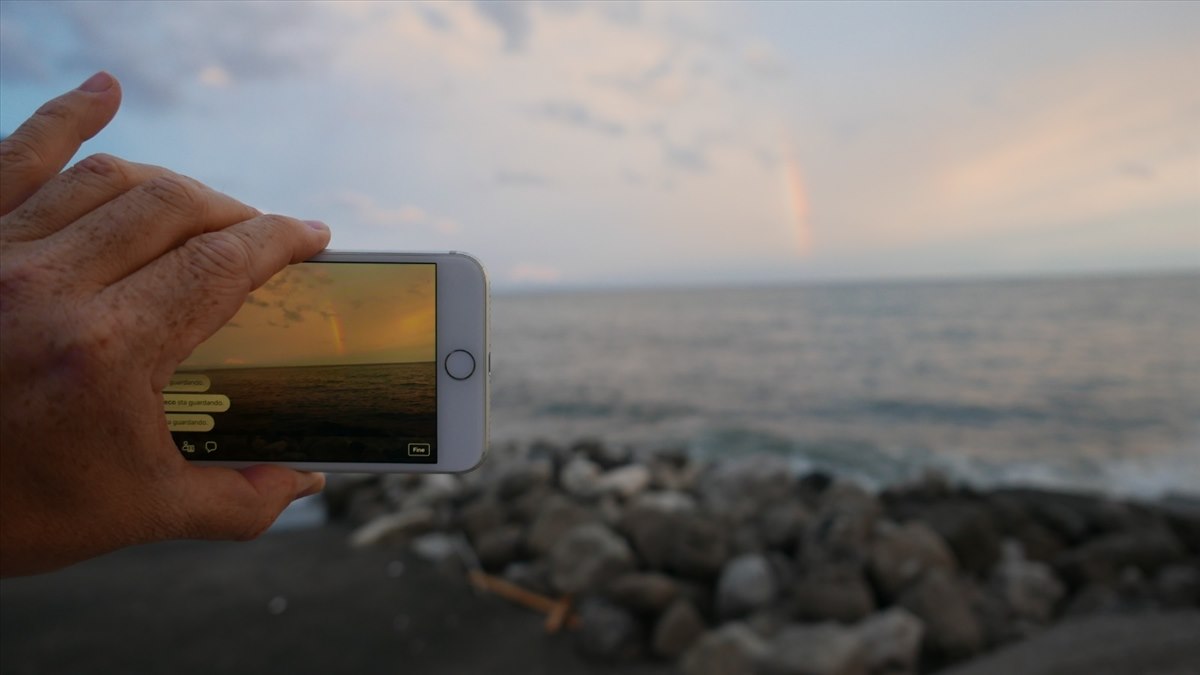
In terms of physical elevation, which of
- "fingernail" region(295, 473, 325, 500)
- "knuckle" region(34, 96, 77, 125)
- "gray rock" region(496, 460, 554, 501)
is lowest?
"gray rock" region(496, 460, 554, 501)

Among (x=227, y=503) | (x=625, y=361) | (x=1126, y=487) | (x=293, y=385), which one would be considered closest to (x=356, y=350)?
(x=293, y=385)

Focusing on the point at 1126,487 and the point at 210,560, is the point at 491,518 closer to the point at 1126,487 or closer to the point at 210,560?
the point at 210,560

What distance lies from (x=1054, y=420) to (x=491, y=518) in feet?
34.8

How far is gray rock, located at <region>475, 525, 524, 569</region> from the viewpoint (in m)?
4.62

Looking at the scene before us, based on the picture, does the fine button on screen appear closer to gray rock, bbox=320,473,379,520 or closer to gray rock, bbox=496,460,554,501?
gray rock, bbox=320,473,379,520

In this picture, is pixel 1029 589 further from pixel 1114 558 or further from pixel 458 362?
pixel 458 362

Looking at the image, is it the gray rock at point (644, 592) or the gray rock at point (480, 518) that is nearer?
the gray rock at point (644, 592)

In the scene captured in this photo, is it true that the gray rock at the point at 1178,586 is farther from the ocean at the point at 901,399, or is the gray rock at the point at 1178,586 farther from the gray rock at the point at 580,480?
the gray rock at the point at 580,480

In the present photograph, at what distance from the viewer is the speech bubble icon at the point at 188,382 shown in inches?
38.7

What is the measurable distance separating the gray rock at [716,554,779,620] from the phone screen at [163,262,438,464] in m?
3.43

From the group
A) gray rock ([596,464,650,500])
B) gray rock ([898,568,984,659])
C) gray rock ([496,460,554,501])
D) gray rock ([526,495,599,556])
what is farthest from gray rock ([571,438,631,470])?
gray rock ([898,568,984,659])

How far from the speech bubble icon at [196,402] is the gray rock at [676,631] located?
9.98 feet

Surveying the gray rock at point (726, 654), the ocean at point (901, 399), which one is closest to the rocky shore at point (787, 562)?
the gray rock at point (726, 654)

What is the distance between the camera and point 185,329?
2.53 ft
